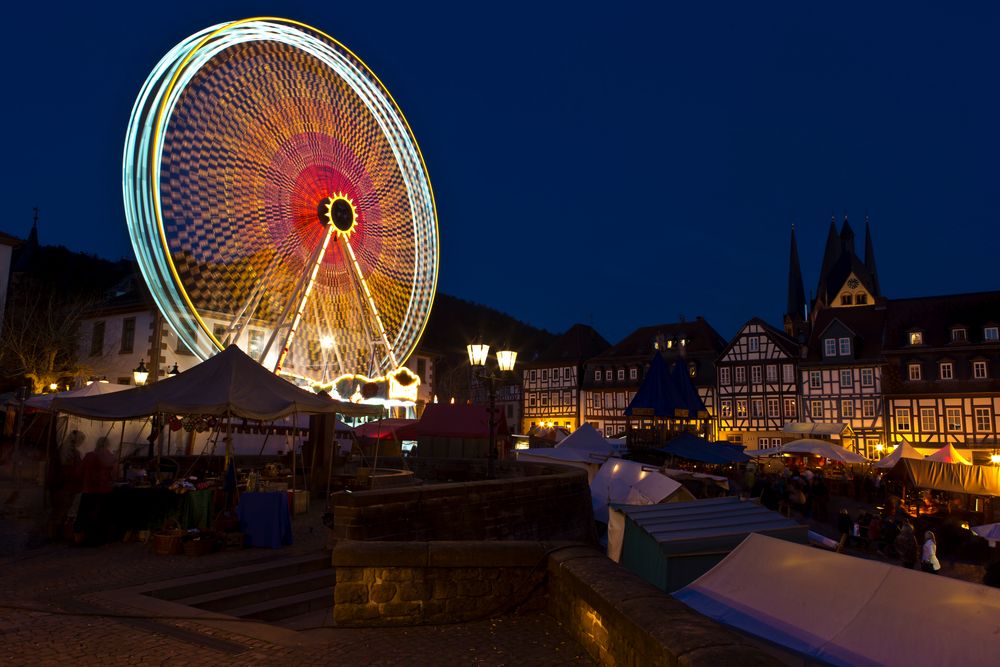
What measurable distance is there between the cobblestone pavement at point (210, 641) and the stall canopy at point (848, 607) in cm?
157

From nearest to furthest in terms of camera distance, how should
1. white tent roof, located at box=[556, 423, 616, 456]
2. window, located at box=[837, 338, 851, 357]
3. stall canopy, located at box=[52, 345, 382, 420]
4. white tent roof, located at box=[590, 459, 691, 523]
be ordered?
stall canopy, located at box=[52, 345, 382, 420] → white tent roof, located at box=[590, 459, 691, 523] → white tent roof, located at box=[556, 423, 616, 456] → window, located at box=[837, 338, 851, 357]

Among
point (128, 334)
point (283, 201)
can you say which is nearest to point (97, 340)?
point (128, 334)

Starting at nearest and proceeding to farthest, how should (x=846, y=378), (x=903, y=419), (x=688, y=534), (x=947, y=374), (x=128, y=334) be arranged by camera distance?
(x=688, y=534) < (x=128, y=334) < (x=947, y=374) < (x=903, y=419) < (x=846, y=378)

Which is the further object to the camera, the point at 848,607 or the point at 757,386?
the point at 757,386

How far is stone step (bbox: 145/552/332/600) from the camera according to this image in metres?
8.12

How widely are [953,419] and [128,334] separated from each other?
43.1 meters

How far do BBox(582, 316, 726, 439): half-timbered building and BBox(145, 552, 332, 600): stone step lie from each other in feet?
145

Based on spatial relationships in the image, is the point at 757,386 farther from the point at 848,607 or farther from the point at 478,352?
the point at 848,607

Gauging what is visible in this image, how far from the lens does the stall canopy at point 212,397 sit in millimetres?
12016

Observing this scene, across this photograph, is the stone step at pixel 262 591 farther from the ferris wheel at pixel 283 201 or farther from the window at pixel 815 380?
the window at pixel 815 380

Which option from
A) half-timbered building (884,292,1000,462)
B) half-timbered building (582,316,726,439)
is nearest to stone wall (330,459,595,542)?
half-timbered building (884,292,1000,462)

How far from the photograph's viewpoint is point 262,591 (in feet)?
29.0

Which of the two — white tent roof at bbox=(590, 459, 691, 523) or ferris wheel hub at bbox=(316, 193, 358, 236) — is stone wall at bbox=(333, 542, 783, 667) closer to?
white tent roof at bbox=(590, 459, 691, 523)

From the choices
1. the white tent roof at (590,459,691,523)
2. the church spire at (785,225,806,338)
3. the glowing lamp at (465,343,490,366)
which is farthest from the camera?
the church spire at (785,225,806,338)
